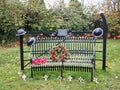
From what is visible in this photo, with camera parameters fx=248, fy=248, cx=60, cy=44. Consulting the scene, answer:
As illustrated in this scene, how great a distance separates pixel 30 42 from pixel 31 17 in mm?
5585

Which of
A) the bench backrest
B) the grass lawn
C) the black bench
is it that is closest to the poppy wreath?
the black bench

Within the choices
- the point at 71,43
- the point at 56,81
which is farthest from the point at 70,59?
the point at 56,81

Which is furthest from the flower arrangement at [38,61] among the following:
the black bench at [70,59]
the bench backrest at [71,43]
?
the bench backrest at [71,43]

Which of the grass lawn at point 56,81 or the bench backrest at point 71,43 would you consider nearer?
the grass lawn at point 56,81

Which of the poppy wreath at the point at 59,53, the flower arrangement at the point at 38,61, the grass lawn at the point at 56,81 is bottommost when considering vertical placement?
the grass lawn at the point at 56,81

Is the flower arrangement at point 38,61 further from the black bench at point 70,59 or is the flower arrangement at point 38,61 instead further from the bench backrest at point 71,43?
the bench backrest at point 71,43

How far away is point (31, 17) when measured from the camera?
10.6 metres

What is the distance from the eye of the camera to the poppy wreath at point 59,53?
5.18m

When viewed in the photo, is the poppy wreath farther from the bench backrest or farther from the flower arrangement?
the bench backrest

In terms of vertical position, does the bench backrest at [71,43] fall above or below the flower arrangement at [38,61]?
above

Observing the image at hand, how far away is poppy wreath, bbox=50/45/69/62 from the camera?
17.0 ft

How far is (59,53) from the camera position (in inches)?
206

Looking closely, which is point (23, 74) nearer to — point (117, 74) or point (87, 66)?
point (87, 66)

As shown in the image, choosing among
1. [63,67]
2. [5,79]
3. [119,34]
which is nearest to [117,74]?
[63,67]
